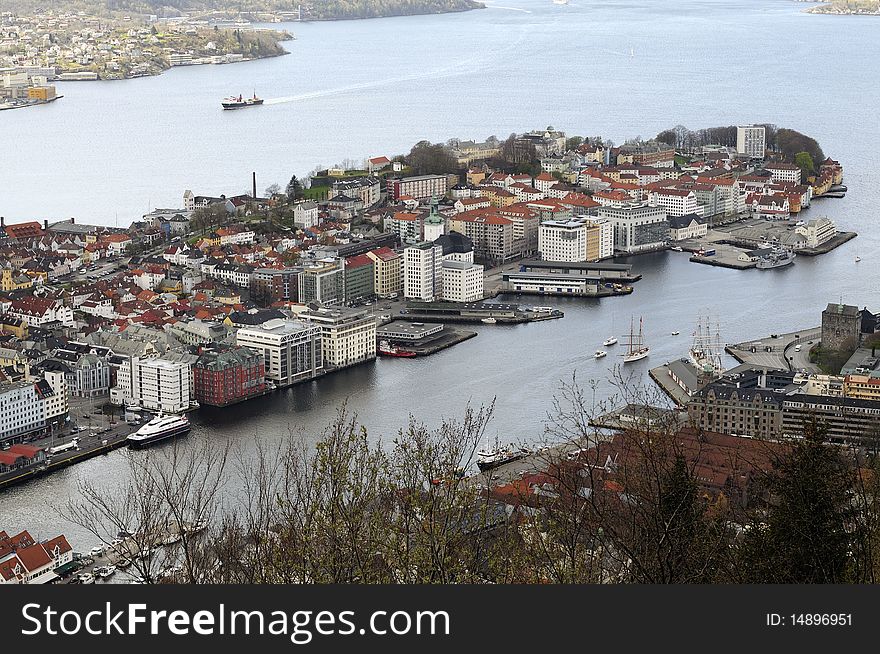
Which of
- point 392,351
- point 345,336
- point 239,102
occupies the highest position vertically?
point 239,102

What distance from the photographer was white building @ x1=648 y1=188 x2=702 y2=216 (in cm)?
1093

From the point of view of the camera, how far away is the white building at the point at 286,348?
269 inches

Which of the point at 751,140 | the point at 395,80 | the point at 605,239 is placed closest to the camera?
the point at 605,239

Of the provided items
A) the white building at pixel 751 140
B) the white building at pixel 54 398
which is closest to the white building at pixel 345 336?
the white building at pixel 54 398

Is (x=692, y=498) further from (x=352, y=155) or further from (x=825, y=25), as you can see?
(x=825, y=25)

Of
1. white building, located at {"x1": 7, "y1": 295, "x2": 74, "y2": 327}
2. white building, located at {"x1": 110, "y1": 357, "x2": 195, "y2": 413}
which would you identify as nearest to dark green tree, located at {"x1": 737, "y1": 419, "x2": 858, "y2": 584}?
white building, located at {"x1": 110, "y1": 357, "x2": 195, "y2": 413}

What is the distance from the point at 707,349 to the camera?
7.07 m

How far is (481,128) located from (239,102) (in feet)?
12.2

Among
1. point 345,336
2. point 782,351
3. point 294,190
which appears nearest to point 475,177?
point 294,190

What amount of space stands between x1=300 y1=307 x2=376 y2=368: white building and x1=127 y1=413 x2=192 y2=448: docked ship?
1242 millimetres

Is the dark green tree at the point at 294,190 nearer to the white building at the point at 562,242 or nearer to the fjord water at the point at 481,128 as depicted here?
the fjord water at the point at 481,128

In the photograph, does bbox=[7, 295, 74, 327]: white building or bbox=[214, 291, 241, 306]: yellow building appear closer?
bbox=[7, 295, 74, 327]: white building

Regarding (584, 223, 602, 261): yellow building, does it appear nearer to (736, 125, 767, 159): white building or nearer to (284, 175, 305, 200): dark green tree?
(284, 175, 305, 200): dark green tree

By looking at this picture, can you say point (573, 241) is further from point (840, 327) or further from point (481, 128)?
point (481, 128)
